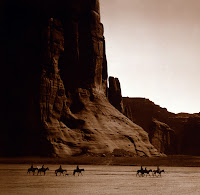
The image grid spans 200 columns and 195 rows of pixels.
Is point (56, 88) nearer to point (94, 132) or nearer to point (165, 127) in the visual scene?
point (94, 132)

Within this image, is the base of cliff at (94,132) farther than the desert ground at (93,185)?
Yes

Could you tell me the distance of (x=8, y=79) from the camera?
2872 inches

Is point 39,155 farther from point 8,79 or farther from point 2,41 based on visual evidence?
point 2,41

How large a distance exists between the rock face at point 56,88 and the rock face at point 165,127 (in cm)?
8346

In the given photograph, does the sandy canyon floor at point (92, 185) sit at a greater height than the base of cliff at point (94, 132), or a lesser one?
lesser

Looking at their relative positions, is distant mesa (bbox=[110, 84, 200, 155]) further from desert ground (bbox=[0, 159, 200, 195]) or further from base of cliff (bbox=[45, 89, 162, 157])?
desert ground (bbox=[0, 159, 200, 195])

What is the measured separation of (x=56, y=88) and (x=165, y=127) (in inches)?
4147

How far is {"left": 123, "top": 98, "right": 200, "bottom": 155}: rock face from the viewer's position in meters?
164

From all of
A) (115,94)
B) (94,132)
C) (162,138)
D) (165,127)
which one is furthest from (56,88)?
(165,127)

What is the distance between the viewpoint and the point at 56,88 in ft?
229

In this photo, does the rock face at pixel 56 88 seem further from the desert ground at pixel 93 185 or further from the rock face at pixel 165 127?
the rock face at pixel 165 127

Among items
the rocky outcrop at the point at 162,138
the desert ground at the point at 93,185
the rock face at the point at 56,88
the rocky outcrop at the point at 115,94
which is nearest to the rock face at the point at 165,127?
the rocky outcrop at the point at 162,138

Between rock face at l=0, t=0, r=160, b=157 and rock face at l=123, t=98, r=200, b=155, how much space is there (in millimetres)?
83464

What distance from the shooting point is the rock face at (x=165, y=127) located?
164 m
